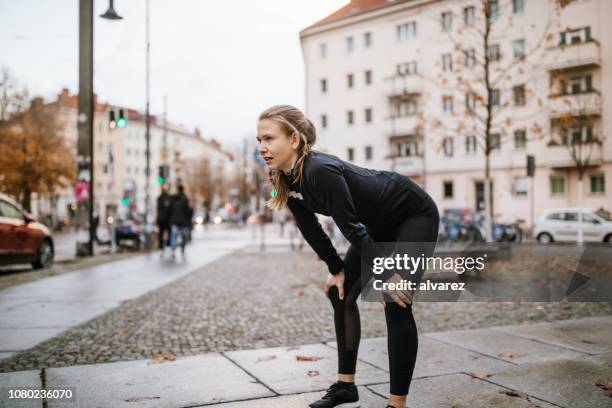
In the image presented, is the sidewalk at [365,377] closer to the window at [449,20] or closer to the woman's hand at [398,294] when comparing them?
the woman's hand at [398,294]

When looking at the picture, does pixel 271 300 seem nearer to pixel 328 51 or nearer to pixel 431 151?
pixel 431 151

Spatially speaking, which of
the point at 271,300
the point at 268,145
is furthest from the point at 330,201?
the point at 271,300

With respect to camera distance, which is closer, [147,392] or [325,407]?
[325,407]

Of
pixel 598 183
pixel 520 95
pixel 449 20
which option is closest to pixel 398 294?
pixel 520 95

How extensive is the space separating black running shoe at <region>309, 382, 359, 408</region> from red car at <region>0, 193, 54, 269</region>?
10.8 metres

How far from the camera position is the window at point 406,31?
4622cm

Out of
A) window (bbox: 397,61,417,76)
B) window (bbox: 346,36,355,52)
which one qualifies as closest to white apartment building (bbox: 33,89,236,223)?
window (bbox: 346,36,355,52)

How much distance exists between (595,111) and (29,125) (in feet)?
114

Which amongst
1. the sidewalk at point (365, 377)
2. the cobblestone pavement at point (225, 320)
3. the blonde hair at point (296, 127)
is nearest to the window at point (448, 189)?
the cobblestone pavement at point (225, 320)

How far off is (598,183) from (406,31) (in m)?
19.0

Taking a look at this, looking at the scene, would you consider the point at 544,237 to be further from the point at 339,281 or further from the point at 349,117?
the point at 349,117

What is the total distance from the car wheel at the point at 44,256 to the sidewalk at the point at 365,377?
1018 centimetres

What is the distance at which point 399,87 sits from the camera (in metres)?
47.2

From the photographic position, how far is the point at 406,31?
153 ft
